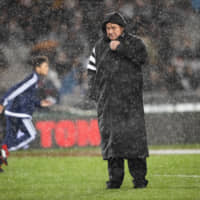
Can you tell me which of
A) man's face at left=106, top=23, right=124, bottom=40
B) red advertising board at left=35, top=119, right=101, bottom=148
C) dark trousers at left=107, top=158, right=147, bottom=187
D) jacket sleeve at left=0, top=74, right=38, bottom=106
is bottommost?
red advertising board at left=35, top=119, right=101, bottom=148

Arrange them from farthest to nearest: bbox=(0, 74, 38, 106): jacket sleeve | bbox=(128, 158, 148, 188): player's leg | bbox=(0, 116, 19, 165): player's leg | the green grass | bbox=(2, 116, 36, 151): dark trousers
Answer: bbox=(2, 116, 36, 151): dark trousers → bbox=(0, 74, 38, 106): jacket sleeve → bbox=(0, 116, 19, 165): player's leg → bbox=(128, 158, 148, 188): player's leg → the green grass

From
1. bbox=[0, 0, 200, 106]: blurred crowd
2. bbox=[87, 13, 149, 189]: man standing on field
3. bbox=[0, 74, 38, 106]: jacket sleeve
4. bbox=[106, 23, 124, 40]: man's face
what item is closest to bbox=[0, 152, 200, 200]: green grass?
bbox=[87, 13, 149, 189]: man standing on field

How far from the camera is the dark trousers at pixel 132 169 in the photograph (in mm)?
6702

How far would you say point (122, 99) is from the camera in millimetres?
6684

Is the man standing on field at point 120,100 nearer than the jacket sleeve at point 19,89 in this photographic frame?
Yes

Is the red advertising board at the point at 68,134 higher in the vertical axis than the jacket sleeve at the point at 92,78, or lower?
lower

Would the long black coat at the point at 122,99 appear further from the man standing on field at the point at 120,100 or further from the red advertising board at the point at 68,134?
the red advertising board at the point at 68,134

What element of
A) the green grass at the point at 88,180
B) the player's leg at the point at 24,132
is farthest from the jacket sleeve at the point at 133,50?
the player's leg at the point at 24,132

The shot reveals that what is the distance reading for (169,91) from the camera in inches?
717

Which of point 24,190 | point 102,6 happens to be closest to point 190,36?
point 102,6

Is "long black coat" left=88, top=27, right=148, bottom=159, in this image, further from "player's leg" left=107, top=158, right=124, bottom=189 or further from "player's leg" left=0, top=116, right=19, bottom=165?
"player's leg" left=0, top=116, right=19, bottom=165

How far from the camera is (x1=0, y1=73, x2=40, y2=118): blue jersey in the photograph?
10.6m

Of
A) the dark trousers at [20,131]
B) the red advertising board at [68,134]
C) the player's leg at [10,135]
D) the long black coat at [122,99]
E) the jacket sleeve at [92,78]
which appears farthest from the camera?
the red advertising board at [68,134]

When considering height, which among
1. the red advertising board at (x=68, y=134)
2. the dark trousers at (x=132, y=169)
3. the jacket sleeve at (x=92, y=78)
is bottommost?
the red advertising board at (x=68, y=134)
